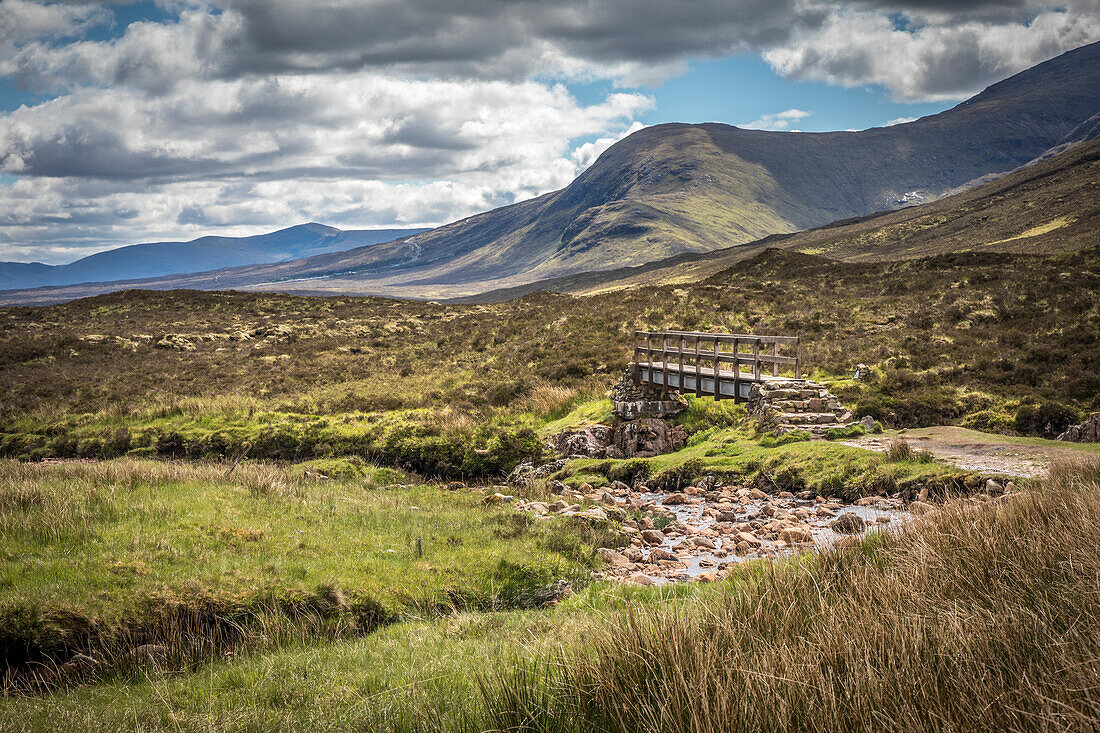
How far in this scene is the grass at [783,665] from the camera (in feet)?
10.8

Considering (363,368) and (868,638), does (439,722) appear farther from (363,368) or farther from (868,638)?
(363,368)

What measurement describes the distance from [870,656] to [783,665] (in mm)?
541

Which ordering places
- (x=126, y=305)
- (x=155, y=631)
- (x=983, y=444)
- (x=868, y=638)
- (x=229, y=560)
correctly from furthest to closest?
1. (x=126, y=305)
2. (x=983, y=444)
3. (x=229, y=560)
4. (x=155, y=631)
5. (x=868, y=638)

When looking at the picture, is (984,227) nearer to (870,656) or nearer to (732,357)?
(732,357)

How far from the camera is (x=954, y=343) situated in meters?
25.6

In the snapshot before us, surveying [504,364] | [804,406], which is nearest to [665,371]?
[804,406]

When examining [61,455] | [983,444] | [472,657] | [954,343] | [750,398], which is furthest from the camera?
[954,343]

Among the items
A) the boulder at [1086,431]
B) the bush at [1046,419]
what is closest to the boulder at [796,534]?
the boulder at [1086,431]

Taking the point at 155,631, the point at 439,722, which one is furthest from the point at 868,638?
the point at 155,631

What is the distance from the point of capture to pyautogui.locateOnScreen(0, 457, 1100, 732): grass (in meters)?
3.29

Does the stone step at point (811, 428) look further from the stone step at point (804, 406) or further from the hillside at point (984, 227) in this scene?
the hillside at point (984, 227)

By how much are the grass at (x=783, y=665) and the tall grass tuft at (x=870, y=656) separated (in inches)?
0.6

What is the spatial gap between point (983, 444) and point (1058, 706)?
14.0 metres

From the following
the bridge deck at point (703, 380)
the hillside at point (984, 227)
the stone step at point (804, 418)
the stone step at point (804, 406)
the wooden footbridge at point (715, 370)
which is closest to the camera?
the stone step at point (804, 418)
